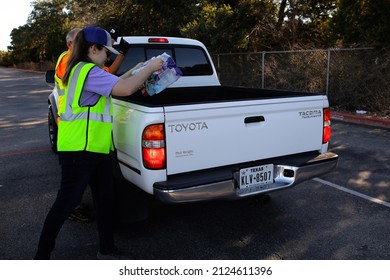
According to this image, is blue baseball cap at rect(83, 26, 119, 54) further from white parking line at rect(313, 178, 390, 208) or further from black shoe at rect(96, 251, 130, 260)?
white parking line at rect(313, 178, 390, 208)

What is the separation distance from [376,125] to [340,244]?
21.5 ft

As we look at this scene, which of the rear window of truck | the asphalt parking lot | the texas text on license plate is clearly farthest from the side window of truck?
the texas text on license plate

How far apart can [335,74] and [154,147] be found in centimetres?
951

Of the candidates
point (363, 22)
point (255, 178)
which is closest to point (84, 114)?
point (255, 178)

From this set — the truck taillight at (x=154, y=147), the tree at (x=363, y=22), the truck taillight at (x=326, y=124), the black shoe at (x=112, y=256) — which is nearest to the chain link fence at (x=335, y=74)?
the tree at (x=363, y=22)

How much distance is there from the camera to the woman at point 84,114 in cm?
270

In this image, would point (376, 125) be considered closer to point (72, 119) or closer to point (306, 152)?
point (306, 152)

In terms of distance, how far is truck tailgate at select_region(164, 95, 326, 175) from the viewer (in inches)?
117

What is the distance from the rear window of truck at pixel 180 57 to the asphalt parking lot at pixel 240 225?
5.98ft

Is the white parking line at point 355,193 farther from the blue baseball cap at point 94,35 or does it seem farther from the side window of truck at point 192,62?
the blue baseball cap at point 94,35

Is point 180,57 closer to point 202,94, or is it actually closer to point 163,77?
point 202,94

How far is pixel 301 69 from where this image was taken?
12.2 metres

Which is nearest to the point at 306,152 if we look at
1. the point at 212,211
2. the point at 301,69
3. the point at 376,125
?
the point at 212,211

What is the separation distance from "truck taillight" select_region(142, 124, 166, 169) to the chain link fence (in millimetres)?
8420
